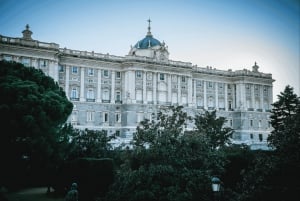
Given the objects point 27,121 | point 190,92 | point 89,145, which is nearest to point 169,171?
point 27,121

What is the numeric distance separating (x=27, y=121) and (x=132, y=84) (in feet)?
A: 96.0

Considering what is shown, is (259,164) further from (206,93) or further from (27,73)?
(206,93)

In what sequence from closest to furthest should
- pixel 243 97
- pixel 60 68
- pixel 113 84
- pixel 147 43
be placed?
pixel 60 68 < pixel 113 84 < pixel 147 43 < pixel 243 97

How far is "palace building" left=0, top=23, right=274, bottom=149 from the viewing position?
42175 mm

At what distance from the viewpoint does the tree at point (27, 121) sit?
760 inches

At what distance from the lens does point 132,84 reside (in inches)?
1881

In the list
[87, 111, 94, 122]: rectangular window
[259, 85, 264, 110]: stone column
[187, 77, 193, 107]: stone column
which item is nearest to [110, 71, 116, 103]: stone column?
[87, 111, 94, 122]: rectangular window

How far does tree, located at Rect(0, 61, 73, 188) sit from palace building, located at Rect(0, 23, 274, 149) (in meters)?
20.1

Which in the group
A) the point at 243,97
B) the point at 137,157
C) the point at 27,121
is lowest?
the point at 137,157

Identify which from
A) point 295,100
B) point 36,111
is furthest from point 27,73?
point 295,100

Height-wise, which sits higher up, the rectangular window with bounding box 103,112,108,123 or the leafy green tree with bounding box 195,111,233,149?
the rectangular window with bounding box 103,112,108,123

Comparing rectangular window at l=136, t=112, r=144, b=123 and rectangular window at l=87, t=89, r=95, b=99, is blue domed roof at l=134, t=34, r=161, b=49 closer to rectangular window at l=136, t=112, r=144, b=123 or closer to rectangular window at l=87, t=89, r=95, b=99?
rectangular window at l=136, t=112, r=144, b=123

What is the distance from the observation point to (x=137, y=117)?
4762cm

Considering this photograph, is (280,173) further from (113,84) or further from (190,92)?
(190,92)
